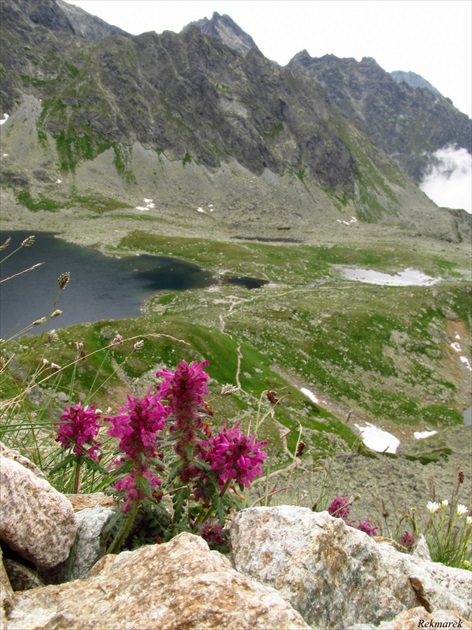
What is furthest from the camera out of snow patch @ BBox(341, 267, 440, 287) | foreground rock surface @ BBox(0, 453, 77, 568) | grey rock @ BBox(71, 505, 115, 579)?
snow patch @ BBox(341, 267, 440, 287)

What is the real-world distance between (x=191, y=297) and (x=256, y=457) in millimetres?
78860

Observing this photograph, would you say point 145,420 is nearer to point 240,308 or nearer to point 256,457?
point 256,457

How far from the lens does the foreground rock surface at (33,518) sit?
3559mm

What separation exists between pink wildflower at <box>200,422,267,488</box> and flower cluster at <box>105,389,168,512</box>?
0.68m

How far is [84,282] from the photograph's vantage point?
89.2 metres

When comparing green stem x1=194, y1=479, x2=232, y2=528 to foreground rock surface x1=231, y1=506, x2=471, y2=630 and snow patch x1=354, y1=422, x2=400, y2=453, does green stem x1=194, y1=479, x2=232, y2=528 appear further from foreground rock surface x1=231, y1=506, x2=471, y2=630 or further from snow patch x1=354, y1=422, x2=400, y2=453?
snow patch x1=354, y1=422, x2=400, y2=453

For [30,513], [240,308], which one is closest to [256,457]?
[30,513]

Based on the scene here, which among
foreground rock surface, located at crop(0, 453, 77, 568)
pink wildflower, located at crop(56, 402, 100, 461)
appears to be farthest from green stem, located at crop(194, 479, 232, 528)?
pink wildflower, located at crop(56, 402, 100, 461)

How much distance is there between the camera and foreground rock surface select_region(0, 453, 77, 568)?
3.56 meters

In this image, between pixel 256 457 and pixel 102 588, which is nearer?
pixel 102 588

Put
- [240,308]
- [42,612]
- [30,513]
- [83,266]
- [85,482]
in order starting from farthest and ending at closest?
[83,266] → [240,308] → [85,482] → [30,513] → [42,612]

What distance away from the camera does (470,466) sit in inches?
1551

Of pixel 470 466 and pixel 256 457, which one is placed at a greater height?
pixel 256 457

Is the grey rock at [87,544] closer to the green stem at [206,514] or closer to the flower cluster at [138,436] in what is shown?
the flower cluster at [138,436]
